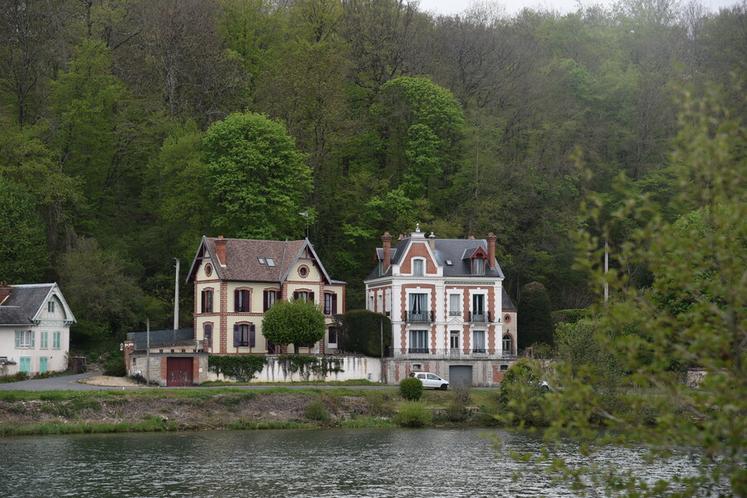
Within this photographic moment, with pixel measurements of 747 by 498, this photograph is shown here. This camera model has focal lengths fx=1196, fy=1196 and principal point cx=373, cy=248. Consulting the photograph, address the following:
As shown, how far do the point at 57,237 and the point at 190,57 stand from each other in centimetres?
1648

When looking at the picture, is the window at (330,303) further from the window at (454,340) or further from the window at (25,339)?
the window at (25,339)

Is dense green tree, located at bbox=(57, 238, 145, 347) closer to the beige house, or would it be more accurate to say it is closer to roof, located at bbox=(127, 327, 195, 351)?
roof, located at bbox=(127, 327, 195, 351)

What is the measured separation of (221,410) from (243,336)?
13.5m

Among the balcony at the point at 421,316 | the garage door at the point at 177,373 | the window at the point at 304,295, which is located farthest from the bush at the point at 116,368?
the balcony at the point at 421,316

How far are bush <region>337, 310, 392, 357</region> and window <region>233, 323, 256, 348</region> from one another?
5.80 meters

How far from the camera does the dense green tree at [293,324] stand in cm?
7131

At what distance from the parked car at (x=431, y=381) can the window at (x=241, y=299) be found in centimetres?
1174

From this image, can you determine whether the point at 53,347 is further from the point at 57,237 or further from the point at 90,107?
the point at 90,107

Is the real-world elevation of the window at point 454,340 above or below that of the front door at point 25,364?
above

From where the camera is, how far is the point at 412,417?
2413 inches

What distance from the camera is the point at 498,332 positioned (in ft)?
256

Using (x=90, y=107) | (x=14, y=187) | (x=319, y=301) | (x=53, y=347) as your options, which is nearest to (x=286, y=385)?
(x=319, y=301)

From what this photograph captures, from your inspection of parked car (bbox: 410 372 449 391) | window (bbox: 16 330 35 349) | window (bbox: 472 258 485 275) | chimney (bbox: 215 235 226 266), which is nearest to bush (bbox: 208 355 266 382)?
chimney (bbox: 215 235 226 266)

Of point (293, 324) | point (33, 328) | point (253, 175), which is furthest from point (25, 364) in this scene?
point (253, 175)
